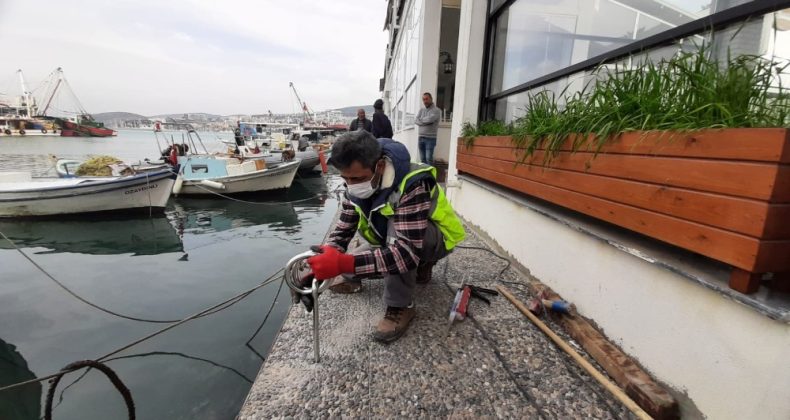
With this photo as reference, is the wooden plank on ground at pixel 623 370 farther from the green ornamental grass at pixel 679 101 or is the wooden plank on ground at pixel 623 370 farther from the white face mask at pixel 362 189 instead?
the white face mask at pixel 362 189

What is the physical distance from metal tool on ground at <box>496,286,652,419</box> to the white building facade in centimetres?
19

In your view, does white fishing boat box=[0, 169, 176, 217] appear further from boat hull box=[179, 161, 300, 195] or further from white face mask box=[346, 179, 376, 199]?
white face mask box=[346, 179, 376, 199]

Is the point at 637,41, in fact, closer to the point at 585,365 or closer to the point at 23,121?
the point at 585,365

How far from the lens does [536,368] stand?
5.60ft

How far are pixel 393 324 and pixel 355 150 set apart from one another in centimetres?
101

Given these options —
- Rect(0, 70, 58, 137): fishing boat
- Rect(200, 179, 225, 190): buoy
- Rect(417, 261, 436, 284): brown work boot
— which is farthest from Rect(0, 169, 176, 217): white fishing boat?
Rect(0, 70, 58, 137): fishing boat

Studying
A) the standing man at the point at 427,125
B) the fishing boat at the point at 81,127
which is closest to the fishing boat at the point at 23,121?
the fishing boat at the point at 81,127

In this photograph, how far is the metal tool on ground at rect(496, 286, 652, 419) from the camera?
53.8 inches

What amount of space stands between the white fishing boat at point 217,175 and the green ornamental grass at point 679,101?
38.6ft

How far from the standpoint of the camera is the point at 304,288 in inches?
71.9

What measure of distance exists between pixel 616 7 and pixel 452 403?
108 inches

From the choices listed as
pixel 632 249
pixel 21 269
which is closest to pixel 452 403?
pixel 632 249

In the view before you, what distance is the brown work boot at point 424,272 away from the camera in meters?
2.46

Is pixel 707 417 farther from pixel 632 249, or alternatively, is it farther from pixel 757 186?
pixel 757 186
